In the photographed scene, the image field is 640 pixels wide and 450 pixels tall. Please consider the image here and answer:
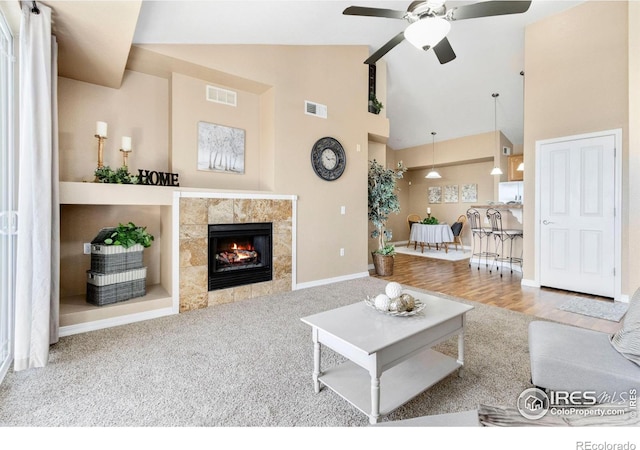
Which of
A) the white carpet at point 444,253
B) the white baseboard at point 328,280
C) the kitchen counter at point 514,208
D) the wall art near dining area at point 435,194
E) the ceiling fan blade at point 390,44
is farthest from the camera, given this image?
the wall art near dining area at point 435,194

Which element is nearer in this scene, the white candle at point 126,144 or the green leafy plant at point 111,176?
the green leafy plant at point 111,176

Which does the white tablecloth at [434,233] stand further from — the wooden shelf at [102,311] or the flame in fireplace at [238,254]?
the wooden shelf at [102,311]

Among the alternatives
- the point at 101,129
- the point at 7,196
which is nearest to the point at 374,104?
the point at 101,129

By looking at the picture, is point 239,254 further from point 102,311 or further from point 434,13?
point 434,13

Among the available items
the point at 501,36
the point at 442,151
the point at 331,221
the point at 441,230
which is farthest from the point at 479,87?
the point at 331,221

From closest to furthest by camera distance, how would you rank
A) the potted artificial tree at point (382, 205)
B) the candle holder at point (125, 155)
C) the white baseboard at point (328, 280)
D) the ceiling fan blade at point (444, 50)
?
the ceiling fan blade at point (444, 50)
the candle holder at point (125, 155)
the white baseboard at point (328, 280)
the potted artificial tree at point (382, 205)

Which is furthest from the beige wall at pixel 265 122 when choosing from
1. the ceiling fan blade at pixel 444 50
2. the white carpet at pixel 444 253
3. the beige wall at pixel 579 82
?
the white carpet at pixel 444 253

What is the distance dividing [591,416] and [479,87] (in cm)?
696

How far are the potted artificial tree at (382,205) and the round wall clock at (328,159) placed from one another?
2.86ft

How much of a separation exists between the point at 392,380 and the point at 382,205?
12.9ft

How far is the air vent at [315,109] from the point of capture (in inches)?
175

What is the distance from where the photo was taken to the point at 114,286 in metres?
2.99

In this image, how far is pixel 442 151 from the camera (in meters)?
8.88

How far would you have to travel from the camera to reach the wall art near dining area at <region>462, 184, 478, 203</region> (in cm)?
891
